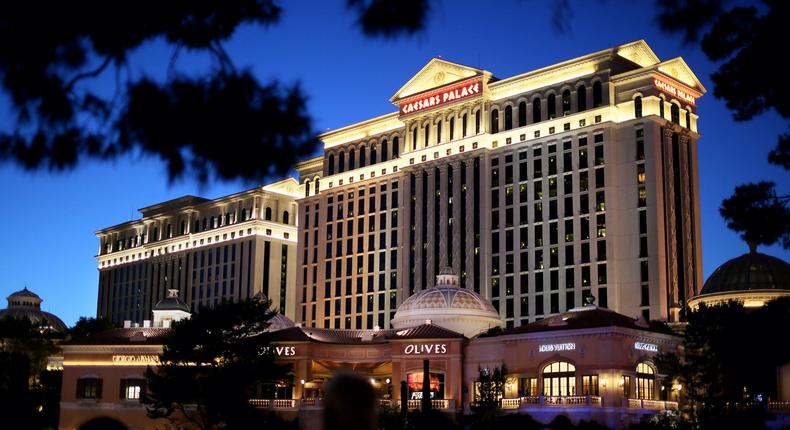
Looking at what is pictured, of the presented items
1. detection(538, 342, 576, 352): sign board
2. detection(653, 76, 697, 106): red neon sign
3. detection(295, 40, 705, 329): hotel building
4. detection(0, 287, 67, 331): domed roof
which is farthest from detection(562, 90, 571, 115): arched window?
detection(0, 287, 67, 331): domed roof

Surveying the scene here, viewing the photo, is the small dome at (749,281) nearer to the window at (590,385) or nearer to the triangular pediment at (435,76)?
the window at (590,385)

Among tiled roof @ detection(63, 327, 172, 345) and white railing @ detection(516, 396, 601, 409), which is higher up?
tiled roof @ detection(63, 327, 172, 345)

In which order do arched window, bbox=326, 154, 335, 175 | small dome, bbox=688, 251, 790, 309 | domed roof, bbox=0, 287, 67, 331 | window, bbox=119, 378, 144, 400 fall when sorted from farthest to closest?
domed roof, bbox=0, 287, 67, 331 < arched window, bbox=326, 154, 335, 175 < window, bbox=119, 378, 144, 400 < small dome, bbox=688, 251, 790, 309

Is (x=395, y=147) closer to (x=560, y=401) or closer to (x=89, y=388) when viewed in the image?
(x=89, y=388)

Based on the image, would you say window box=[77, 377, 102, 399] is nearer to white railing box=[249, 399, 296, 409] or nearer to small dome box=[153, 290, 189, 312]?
white railing box=[249, 399, 296, 409]

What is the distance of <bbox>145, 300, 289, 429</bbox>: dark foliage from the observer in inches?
2783

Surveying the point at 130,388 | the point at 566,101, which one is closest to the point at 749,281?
the point at 566,101

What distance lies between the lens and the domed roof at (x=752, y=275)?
263 feet

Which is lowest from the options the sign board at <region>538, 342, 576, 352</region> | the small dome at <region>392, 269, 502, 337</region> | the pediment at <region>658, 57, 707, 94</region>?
the sign board at <region>538, 342, 576, 352</region>

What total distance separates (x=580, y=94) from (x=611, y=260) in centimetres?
2060

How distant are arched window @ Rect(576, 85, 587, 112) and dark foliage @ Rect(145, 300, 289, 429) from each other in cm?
5282

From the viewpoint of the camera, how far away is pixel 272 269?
160m

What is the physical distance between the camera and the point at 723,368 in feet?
215

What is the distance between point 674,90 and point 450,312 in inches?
1782
